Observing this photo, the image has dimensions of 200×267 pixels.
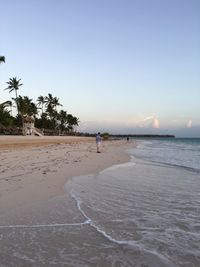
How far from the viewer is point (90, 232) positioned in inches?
200

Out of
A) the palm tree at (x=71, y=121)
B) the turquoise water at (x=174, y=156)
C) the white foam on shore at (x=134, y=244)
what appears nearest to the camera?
the white foam on shore at (x=134, y=244)

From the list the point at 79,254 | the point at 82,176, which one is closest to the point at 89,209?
the point at 79,254

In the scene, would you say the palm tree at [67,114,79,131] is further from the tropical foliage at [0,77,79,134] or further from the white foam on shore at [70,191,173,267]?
the white foam on shore at [70,191,173,267]

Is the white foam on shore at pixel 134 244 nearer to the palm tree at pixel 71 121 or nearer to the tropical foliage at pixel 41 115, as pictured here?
the tropical foliage at pixel 41 115

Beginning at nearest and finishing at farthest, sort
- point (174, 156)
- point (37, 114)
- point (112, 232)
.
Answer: point (112, 232) → point (174, 156) → point (37, 114)

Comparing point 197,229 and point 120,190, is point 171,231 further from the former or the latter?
point 120,190

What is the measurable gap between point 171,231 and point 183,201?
2518 mm

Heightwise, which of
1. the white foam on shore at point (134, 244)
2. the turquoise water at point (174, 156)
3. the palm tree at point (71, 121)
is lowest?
the turquoise water at point (174, 156)

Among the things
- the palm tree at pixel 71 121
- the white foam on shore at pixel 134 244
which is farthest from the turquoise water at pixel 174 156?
the palm tree at pixel 71 121

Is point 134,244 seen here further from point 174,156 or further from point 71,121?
point 71,121

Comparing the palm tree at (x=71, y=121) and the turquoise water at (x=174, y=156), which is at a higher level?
the palm tree at (x=71, y=121)

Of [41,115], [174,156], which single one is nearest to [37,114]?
[41,115]

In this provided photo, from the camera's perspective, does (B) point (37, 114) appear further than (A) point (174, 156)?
Yes

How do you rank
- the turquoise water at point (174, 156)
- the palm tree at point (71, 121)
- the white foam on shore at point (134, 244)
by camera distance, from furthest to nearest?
the palm tree at point (71, 121)
the turquoise water at point (174, 156)
the white foam on shore at point (134, 244)
